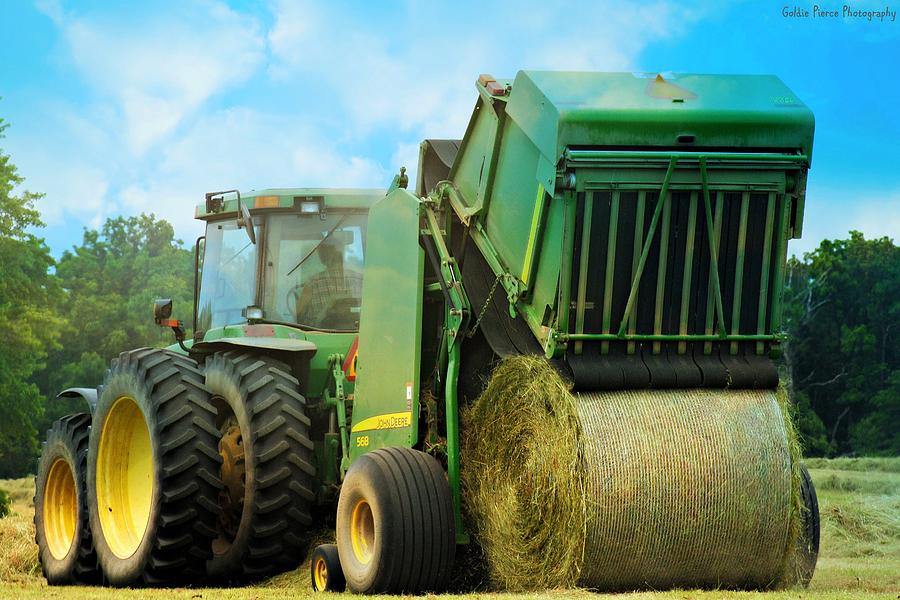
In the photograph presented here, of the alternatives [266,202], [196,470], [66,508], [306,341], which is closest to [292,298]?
[306,341]

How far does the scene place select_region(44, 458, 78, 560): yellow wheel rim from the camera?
1120 cm

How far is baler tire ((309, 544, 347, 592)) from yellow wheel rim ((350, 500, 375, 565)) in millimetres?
218

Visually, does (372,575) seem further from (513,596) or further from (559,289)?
(559,289)

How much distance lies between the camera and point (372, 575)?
7.35 m

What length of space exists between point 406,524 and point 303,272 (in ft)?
11.3

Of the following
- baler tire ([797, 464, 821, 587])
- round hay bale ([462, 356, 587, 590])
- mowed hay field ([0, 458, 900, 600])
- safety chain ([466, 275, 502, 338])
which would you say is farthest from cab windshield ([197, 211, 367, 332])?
baler tire ([797, 464, 821, 587])

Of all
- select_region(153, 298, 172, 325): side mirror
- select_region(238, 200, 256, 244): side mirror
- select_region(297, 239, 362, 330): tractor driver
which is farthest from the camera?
select_region(153, 298, 172, 325): side mirror

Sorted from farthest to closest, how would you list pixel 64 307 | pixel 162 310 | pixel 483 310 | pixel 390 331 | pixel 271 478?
pixel 64 307 → pixel 162 310 → pixel 271 478 → pixel 390 331 → pixel 483 310

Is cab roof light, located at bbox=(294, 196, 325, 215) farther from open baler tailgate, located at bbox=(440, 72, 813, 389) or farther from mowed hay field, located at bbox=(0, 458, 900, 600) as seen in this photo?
open baler tailgate, located at bbox=(440, 72, 813, 389)

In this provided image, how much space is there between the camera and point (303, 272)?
10227 millimetres

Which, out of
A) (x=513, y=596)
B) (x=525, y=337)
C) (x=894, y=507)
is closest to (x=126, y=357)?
(x=525, y=337)

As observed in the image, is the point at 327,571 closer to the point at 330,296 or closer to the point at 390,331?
the point at 390,331

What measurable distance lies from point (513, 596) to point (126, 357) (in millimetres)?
4402

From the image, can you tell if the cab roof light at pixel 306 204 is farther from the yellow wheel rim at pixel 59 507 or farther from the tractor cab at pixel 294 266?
the yellow wheel rim at pixel 59 507
